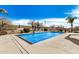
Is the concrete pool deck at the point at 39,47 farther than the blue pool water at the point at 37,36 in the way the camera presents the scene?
Answer: No

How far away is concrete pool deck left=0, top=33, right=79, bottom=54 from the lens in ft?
21.1

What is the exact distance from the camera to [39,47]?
6598mm

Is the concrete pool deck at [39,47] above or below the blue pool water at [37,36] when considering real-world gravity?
below

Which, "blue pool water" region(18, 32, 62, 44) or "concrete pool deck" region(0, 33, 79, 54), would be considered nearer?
"concrete pool deck" region(0, 33, 79, 54)

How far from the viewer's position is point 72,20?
6895 millimetres

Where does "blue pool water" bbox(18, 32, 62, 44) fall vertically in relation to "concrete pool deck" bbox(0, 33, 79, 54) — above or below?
above

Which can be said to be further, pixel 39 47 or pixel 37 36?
pixel 37 36

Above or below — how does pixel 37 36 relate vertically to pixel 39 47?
above

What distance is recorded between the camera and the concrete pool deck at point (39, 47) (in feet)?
21.1
